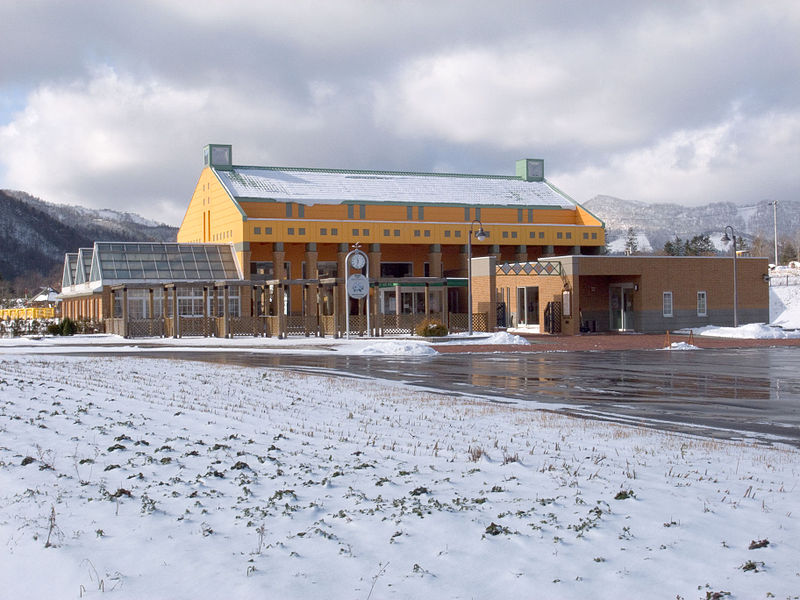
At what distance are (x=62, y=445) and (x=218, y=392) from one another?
595cm

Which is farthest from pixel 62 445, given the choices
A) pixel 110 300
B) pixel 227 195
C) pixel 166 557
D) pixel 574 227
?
pixel 574 227

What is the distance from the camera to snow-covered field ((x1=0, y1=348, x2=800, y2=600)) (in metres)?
5.63

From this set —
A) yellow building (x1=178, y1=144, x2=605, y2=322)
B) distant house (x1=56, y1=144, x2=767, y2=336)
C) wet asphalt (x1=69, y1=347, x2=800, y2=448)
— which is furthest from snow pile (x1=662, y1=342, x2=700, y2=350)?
yellow building (x1=178, y1=144, x2=605, y2=322)

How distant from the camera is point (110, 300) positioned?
176 feet

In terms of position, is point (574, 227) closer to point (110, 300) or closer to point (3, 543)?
point (110, 300)

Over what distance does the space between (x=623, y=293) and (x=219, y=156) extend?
35287mm

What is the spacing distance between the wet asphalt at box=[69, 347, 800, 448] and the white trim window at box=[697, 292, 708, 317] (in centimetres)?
1633

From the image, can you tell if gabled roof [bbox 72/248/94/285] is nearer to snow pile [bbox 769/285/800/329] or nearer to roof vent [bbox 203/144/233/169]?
roof vent [bbox 203/144/233/169]

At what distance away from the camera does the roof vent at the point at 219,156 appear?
6994cm

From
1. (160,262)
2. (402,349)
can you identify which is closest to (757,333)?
(402,349)

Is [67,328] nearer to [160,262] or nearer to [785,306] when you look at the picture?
[160,262]

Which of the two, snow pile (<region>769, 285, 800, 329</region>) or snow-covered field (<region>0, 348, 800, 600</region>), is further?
snow pile (<region>769, 285, 800, 329</region>)

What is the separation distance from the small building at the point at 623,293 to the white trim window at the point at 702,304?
2.2 inches

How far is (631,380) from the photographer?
20.2 meters
